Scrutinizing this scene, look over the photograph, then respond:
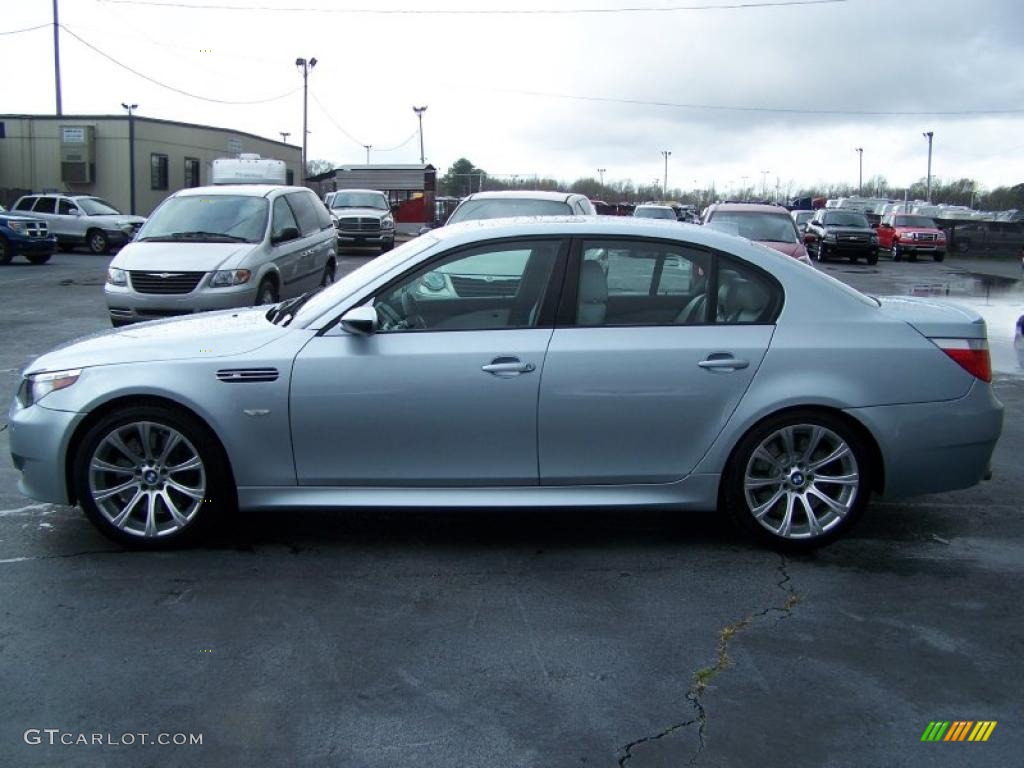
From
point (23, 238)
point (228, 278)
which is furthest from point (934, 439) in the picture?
point (23, 238)

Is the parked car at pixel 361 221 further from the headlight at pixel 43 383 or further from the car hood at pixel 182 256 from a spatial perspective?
the headlight at pixel 43 383

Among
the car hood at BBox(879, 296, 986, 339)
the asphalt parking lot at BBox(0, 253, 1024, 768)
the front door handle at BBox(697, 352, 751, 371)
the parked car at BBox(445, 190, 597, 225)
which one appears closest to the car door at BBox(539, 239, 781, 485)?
the front door handle at BBox(697, 352, 751, 371)

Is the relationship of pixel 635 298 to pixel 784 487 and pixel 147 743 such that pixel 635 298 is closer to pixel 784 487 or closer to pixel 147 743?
pixel 784 487

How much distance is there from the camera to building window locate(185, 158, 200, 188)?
44.8 metres

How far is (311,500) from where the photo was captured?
16.1 ft

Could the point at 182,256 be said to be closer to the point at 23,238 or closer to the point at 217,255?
the point at 217,255

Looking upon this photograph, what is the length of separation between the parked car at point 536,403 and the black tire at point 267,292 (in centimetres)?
659

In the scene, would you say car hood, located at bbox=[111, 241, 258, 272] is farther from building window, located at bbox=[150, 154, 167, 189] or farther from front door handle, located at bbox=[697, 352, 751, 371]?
building window, located at bbox=[150, 154, 167, 189]

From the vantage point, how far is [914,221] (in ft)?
120

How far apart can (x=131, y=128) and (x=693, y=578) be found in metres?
40.9

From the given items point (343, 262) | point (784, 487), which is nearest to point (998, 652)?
point (784, 487)

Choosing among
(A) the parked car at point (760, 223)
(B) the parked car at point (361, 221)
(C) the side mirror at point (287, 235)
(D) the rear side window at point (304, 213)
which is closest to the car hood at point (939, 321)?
(C) the side mirror at point (287, 235)

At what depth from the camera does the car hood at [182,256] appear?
36.9 feet

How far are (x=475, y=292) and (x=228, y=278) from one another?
22.1 feet
